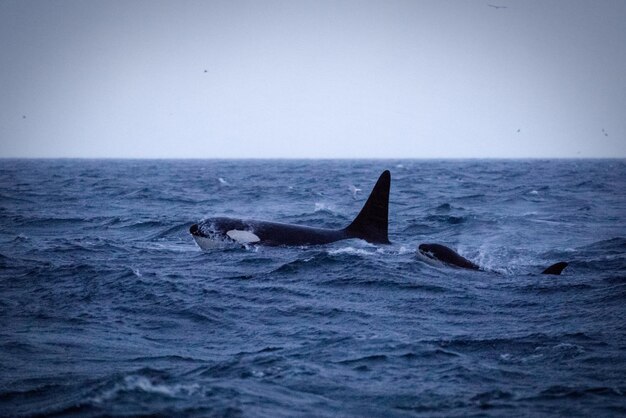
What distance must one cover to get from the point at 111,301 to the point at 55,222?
13.2m

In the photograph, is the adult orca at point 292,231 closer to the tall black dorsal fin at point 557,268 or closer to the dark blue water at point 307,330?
the dark blue water at point 307,330

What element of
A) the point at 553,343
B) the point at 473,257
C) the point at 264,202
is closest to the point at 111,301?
the point at 553,343

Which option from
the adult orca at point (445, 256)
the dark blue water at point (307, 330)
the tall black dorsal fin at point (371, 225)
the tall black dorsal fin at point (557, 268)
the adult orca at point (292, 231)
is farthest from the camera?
the tall black dorsal fin at point (371, 225)

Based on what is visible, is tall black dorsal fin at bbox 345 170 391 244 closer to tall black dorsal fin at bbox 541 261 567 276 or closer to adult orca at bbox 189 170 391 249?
adult orca at bbox 189 170 391 249

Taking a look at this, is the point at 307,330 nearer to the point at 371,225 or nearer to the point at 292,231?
the point at 292,231

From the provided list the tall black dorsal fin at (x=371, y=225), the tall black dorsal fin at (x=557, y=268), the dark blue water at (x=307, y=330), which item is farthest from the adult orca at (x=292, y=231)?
the tall black dorsal fin at (x=557, y=268)

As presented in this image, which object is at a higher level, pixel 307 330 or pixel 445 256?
pixel 445 256

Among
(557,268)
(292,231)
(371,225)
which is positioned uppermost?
(371,225)

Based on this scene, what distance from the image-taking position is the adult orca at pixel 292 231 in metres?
15.9

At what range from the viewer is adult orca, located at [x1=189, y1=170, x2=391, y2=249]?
15.9 meters

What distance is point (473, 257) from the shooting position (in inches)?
641

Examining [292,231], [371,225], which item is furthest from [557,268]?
[292,231]

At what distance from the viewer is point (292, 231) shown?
1633 centimetres

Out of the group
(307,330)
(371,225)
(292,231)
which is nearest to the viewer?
(307,330)
